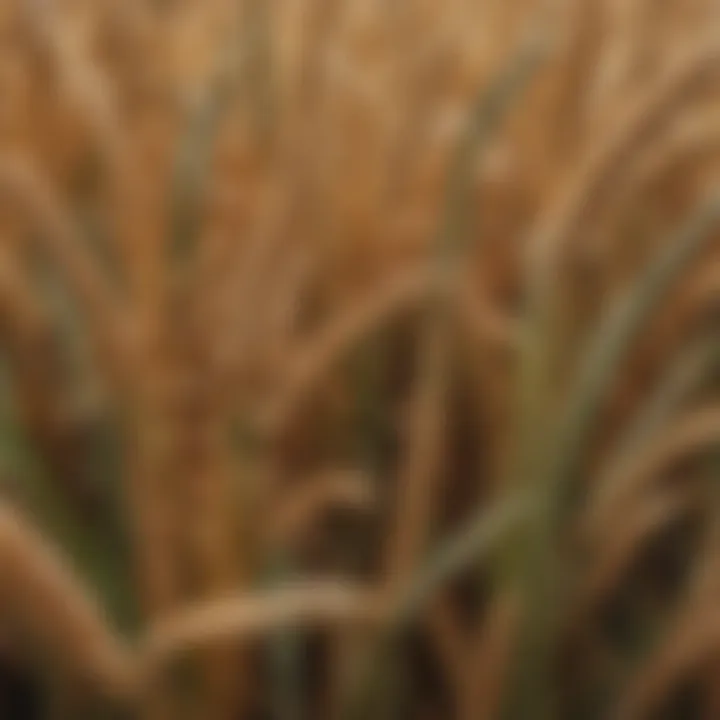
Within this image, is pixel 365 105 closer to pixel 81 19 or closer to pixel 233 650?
pixel 81 19

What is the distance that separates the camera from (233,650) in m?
0.48

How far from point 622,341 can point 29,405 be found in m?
0.20

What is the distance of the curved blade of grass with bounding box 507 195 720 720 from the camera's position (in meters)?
0.48

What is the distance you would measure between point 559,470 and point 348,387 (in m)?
0.10

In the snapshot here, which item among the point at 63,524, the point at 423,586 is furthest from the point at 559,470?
the point at 63,524

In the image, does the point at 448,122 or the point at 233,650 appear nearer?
the point at 233,650

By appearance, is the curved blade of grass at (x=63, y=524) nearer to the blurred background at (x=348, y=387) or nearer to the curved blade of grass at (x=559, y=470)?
the blurred background at (x=348, y=387)

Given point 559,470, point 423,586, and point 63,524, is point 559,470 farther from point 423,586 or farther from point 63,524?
point 63,524

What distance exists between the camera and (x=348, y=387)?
56cm

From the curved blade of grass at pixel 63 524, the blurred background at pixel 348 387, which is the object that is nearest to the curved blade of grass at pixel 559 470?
the blurred background at pixel 348 387

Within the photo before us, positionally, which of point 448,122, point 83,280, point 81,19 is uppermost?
point 81,19

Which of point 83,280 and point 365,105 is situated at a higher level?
point 365,105

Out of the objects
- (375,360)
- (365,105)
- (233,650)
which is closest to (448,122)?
(365,105)

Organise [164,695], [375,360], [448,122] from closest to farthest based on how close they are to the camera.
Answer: [164,695] < [375,360] < [448,122]
